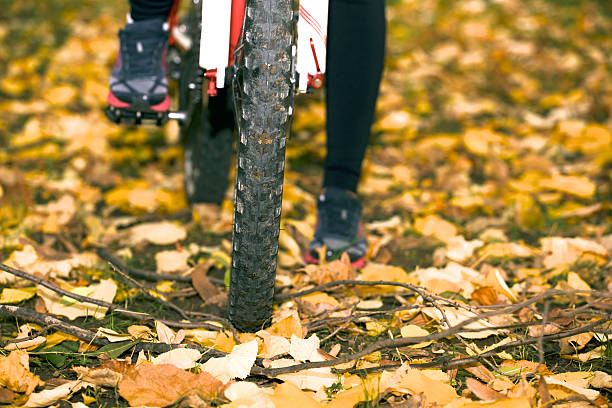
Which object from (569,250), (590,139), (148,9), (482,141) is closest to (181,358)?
(148,9)

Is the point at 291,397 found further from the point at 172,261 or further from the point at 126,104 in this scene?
the point at 126,104

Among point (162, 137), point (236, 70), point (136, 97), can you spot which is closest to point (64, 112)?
point (162, 137)

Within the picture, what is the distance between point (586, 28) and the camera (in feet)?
11.5

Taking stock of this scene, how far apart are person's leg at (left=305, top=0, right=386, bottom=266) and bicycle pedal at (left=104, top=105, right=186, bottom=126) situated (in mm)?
391

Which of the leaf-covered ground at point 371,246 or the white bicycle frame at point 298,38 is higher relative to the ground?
the white bicycle frame at point 298,38

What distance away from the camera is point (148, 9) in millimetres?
1662

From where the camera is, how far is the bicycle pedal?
1602 mm

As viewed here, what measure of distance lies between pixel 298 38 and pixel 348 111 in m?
0.40

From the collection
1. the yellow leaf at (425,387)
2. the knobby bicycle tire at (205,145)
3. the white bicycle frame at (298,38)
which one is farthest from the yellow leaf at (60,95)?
the yellow leaf at (425,387)

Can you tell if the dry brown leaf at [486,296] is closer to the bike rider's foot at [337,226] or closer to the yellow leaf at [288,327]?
the bike rider's foot at [337,226]

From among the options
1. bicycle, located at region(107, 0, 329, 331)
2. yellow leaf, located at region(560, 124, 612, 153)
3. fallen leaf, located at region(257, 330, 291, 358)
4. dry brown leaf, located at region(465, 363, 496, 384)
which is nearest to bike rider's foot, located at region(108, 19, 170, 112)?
bicycle, located at region(107, 0, 329, 331)

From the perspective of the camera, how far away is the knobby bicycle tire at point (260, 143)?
3.72ft

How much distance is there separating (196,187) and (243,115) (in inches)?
32.4

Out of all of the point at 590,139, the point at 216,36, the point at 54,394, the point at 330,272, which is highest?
the point at 216,36
